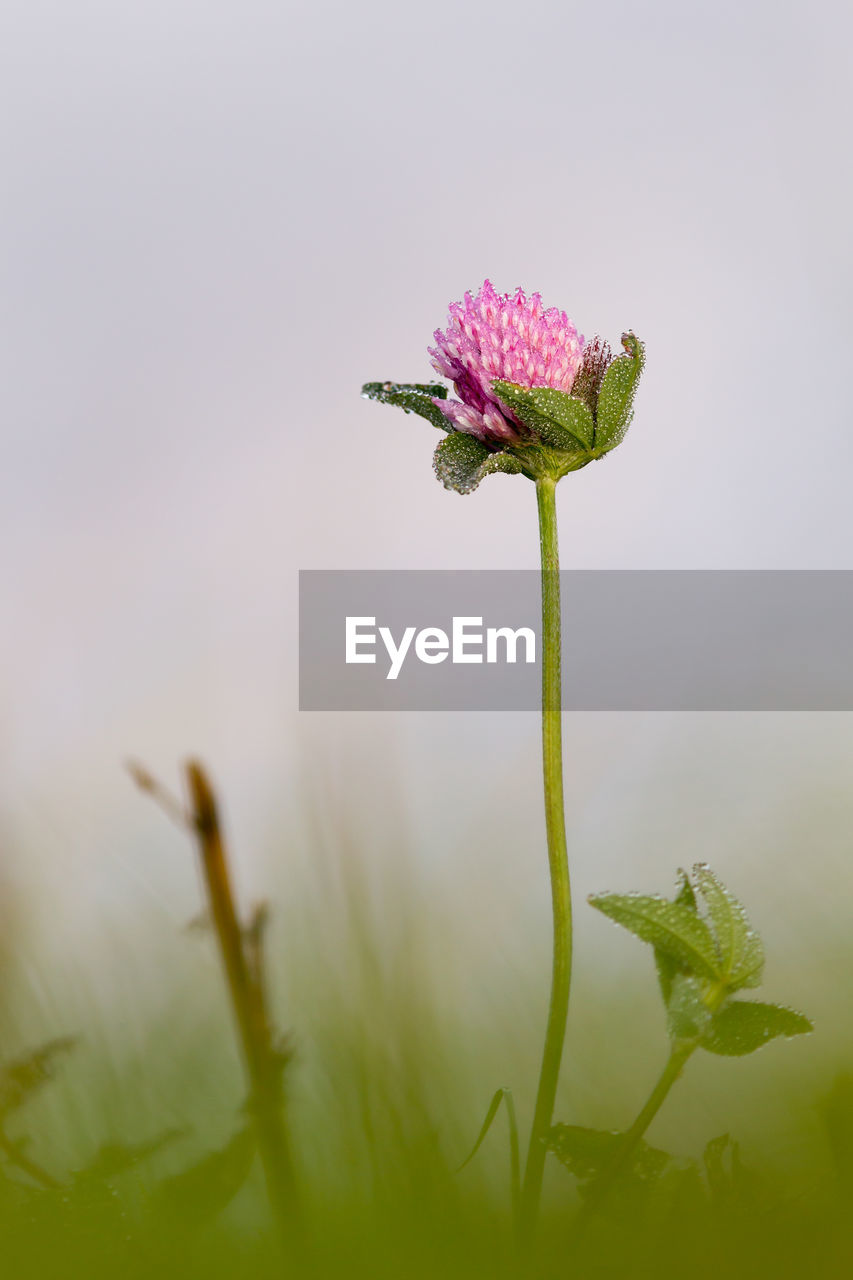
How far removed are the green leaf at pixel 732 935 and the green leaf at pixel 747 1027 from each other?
0.05 ft

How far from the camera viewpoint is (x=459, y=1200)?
407 millimetres

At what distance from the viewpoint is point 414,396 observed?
0.85 m

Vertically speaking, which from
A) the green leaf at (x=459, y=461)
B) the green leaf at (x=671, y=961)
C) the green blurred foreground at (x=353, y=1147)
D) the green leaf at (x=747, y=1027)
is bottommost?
the green blurred foreground at (x=353, y=1147)

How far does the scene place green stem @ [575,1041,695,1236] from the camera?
0.42 meters

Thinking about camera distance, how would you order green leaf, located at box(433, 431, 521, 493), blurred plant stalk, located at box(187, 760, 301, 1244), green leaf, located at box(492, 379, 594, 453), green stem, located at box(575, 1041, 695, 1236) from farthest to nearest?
green leaf, located at box(433, 431, 521, 493)
green leaf, located at box(492, 379, 594, 453)
green stem, located at box(575, 1041, 695, 1236)
blurred plant stalk, located at box(187, 760, 301, 1244)

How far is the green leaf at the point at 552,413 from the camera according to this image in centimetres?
70

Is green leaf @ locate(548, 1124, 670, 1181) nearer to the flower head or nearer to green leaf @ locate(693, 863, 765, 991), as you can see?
green leaf @ locate(693, 863, 765, 991)

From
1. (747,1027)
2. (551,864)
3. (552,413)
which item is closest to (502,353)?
(552,413)

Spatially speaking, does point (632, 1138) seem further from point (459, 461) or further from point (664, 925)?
point (459, 461)

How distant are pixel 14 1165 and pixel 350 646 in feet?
2.12

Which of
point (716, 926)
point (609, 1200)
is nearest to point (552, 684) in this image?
point (716, 926)

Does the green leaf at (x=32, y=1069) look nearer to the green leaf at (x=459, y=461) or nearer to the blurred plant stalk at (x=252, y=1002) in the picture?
the blurred plant stalk at (x=252, y=1002)

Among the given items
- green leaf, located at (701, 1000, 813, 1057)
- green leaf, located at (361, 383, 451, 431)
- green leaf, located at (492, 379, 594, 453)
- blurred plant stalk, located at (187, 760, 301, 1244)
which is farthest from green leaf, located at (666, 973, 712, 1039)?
green leaf, located at (361, 383, 451, 431)

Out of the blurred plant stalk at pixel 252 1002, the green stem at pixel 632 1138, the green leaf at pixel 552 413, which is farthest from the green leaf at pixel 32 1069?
the green leaf at pixel 552 413
